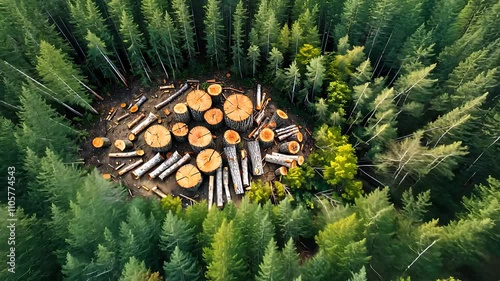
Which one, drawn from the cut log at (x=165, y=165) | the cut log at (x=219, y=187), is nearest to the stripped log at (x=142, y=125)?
the cut log at (x=165, y=165)

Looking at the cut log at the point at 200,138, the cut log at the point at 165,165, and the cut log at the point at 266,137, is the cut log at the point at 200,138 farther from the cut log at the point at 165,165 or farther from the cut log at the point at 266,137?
the cut log at the point at 266,137

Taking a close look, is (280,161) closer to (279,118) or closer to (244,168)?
(244,168)

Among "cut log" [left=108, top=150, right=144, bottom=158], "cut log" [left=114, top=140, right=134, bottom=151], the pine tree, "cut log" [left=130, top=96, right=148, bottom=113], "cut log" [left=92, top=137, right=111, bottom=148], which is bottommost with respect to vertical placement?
"cut log" [left=108, top=150, right=144, bottom=158]

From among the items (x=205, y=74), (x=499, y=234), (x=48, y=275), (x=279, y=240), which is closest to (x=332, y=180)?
(x=279, y=240)

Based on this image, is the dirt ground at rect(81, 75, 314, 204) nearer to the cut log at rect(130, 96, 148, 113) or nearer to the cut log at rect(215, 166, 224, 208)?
the cut log at rect(130, 96, 148, 113)

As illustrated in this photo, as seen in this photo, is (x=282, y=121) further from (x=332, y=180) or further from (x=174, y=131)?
(x=174, y=131)

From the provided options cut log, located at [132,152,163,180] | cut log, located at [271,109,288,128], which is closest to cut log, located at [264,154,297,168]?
cut log, located at [271,109,288,128]

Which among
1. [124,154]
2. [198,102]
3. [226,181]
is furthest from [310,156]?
[124,154]
